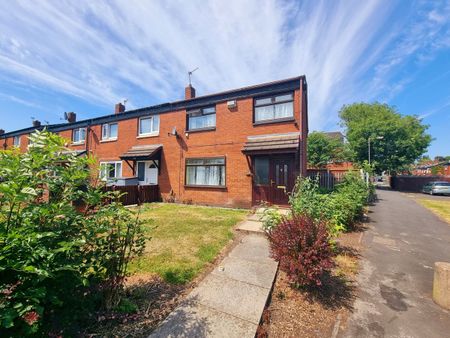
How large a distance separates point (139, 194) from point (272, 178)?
7660 mm

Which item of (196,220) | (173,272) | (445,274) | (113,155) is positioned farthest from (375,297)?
(113,155)

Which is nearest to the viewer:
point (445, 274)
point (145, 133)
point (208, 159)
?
point (445, 274)

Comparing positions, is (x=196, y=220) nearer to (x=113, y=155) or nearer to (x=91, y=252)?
(x=91, y=252)

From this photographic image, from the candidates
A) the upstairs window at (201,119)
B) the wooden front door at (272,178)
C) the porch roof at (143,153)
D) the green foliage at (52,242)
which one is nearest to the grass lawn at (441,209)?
the wooden front door at (272,178)

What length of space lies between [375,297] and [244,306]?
238 cm

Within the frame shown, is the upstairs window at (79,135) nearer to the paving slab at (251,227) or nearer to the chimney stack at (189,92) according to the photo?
the chimney stack at (189,92)

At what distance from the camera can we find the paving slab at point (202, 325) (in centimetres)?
264

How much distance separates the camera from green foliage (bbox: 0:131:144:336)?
1812 mm

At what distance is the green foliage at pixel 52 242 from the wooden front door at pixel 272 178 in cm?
811

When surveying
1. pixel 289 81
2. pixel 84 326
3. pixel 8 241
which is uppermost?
pixel 289 81

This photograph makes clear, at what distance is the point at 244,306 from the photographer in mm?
3229

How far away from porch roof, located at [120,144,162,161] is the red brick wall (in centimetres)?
37

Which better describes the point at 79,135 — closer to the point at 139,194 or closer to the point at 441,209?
the point at 139,194

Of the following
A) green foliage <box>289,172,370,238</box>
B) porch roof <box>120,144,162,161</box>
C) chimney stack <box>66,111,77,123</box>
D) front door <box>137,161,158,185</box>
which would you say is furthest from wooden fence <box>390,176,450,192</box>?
chimney stack <box>66,111,77,123</box>
